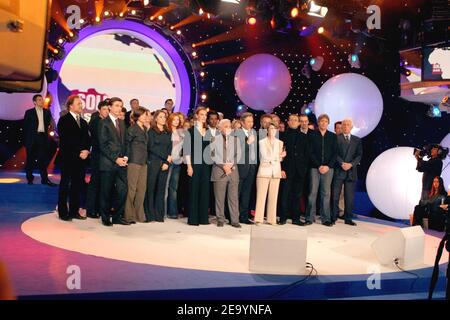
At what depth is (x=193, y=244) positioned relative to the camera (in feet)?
18.4

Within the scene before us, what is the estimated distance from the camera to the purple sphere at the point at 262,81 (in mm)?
8766

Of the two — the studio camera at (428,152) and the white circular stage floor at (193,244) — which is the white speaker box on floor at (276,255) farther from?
the studio camera at (428,152)

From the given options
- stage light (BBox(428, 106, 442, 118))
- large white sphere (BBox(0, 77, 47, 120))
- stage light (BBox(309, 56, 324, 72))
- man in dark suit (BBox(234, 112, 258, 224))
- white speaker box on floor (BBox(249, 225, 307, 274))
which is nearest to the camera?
white speaker box on floor (BBox(249, 225, 307, 274))

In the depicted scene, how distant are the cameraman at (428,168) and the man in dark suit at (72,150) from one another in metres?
4.78

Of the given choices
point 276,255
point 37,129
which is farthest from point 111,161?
point 276,255

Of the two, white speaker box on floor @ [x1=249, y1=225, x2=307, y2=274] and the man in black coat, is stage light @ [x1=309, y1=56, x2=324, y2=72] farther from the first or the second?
white speaker box on floor @ [x1=249, y1=225, x2=307, y2=274]

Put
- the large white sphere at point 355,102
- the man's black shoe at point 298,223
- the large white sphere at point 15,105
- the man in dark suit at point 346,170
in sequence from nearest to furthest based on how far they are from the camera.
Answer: the man's black shoe at point 298,223 < the man in dark suit at point 346,170 < the large white sphere at point 355,102 < the large white sphere at point 15,105

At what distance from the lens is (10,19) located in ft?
4.18

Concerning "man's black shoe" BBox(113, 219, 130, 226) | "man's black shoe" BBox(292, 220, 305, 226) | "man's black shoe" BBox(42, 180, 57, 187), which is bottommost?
"man's black shoe" BBox(113, 219, 130, 226)

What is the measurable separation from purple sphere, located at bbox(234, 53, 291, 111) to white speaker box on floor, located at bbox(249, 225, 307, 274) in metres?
4.62

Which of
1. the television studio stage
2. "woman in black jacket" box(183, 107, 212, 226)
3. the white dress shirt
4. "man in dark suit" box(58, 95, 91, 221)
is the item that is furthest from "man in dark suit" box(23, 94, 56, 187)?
"woman in black jacket" box(183, 107, 212, 226)

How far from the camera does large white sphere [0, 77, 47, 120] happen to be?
873cm

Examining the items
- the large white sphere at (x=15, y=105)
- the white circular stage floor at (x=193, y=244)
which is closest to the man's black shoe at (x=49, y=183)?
the white circular stage floor at (x=193, y=244)

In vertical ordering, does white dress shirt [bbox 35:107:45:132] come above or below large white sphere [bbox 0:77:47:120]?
below
